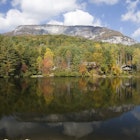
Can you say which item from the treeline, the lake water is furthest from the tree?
the lake water

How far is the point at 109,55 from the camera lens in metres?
136

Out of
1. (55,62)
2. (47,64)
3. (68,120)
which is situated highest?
(55,62)

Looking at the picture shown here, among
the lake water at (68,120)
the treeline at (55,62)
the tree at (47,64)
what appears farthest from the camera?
the tree at (47,64)

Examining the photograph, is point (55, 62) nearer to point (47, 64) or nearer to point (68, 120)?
point (47, 64)

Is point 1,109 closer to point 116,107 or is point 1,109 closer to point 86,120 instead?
point 86,120

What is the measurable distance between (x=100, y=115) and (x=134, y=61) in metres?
135

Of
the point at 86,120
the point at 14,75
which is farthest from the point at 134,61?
the point at 86,120

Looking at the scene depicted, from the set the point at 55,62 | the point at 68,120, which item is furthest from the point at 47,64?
the point at 68,120

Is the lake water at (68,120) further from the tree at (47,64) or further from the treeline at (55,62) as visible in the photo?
the tree at (47,64)

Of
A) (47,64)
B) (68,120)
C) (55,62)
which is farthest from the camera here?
(55,62)

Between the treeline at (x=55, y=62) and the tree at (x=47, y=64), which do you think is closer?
the treeline at (x=55, y=62)

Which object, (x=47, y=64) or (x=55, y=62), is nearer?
(x=47, y=64)

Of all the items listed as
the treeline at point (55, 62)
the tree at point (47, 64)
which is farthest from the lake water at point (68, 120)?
the tree at point (47, 64)

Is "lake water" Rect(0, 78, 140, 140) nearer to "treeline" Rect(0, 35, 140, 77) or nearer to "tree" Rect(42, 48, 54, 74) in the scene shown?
"treeline" Rect(0, 35, 140, 77)
